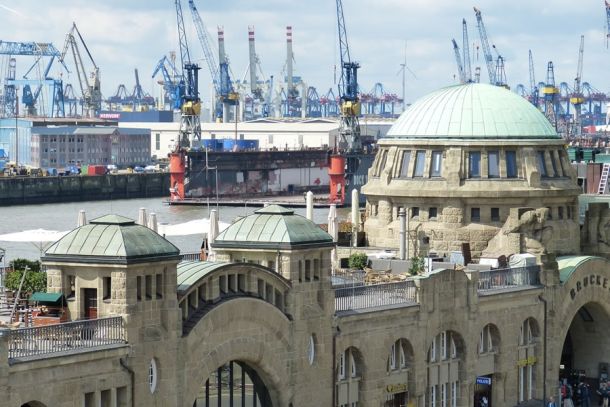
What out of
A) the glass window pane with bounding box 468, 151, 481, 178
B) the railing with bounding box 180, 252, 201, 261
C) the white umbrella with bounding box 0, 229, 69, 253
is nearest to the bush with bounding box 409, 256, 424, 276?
the glass window pane with bounding box 468, 151, 481, 178

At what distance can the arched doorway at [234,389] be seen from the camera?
43.6 meters

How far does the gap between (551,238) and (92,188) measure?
13140cm

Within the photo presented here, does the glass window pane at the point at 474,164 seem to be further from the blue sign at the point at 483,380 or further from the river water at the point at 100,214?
the river water at the point at 100,214

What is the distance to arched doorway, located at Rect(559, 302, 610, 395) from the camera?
61.0 m

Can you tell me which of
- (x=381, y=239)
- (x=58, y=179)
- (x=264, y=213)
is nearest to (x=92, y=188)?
(x=58, y=179)

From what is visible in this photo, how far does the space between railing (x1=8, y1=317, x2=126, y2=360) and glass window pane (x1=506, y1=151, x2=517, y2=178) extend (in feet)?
80.8

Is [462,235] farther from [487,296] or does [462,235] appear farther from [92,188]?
[92,188]

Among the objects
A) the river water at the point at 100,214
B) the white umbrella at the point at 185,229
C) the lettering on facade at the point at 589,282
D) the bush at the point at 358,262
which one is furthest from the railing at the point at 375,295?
the river water at the point at 100,214

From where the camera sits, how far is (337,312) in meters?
46.9

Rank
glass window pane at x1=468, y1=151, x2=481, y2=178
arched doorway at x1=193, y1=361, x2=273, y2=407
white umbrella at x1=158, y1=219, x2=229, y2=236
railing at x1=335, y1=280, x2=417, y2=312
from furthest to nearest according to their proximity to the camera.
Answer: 1. white umbrella at x1=158, y1=219, x2=229, y2=236
2. glass window pane at x1=468, y1=151, x2=481, y2=178
3. railing at x1=335, y1=280, x2=417, y2=312
4. arched doorway at x1=193, y1=361, x2=273, y2=407

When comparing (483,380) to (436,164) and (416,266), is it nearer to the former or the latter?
(416,266)

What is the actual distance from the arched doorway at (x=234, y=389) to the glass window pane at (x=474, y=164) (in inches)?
717

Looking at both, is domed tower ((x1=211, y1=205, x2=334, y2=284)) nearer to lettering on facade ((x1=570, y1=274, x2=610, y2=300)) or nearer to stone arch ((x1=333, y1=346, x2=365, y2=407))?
stone arch ((x1=333, y1=346, x2=365, y2=407))

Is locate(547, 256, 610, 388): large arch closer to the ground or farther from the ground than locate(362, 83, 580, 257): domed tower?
closer to the ground
